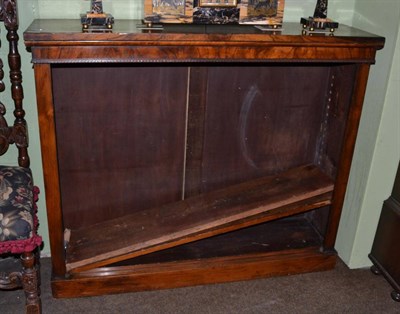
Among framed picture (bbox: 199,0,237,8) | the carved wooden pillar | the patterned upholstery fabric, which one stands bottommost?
the carved wooden pillar

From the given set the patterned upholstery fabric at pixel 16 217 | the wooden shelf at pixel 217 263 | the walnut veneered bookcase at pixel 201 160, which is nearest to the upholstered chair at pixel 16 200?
the patterned upholstery fabric at pixel 16 217

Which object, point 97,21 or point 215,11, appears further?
point 215,11

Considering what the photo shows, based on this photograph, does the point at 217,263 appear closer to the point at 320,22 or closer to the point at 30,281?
the point at 30,281

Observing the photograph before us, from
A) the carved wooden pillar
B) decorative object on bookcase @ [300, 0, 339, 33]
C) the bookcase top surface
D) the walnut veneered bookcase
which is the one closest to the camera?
the bookcase top surface

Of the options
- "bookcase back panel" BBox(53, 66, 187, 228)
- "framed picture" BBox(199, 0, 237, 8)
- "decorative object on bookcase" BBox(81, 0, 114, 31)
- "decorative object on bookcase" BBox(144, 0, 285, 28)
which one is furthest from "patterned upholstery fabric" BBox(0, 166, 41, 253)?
"framed picture" BBox(199, 0, 237, 8)

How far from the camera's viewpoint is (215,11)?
1.92 metres

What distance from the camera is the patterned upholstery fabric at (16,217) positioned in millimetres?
1677

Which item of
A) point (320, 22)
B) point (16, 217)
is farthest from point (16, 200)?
point (320, 22)

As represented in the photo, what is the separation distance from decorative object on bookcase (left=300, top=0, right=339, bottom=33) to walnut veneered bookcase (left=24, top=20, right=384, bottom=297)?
0.04m

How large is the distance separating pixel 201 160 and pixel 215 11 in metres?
0.71

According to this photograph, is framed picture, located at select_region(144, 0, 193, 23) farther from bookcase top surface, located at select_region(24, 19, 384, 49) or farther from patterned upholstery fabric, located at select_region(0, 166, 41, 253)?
patterned upholstery fabric, located at select_region(0, 166, 41, 253)

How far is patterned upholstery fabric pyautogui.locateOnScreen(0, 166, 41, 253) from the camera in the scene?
168cm

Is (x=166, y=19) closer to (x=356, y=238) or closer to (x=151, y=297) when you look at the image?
(x=151, y=297)

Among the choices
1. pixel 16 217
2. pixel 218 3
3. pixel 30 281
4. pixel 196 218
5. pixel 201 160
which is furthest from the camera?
pixel 201 160
